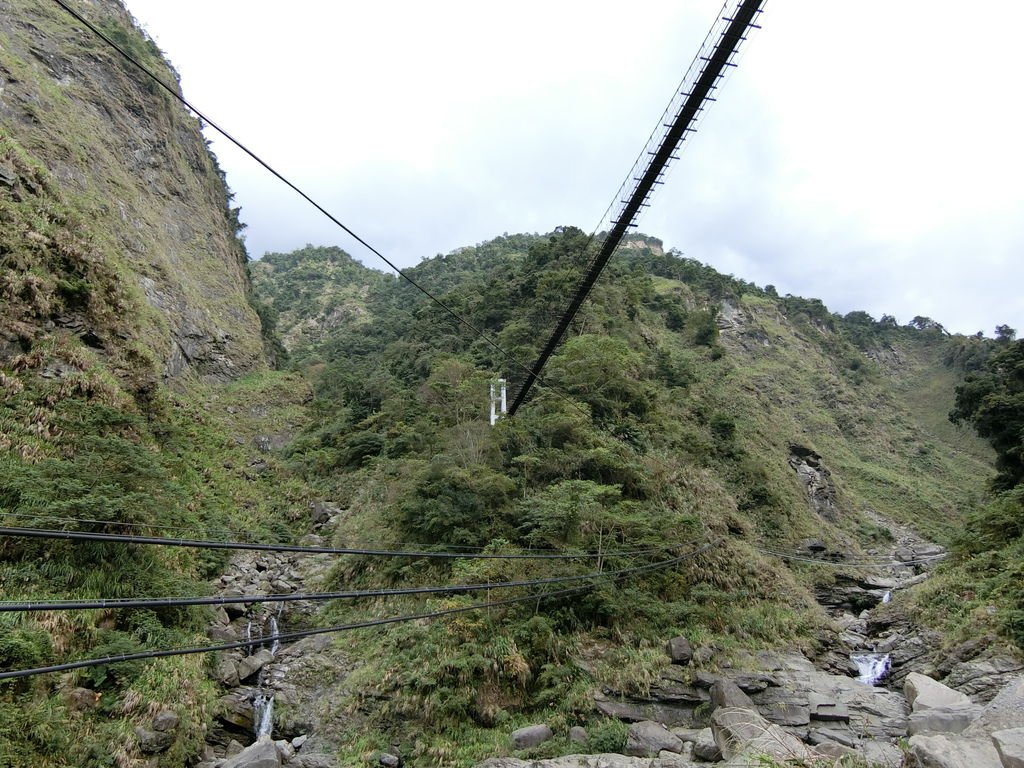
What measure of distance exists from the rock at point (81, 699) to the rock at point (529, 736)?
25.4ft

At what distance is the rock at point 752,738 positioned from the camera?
636 cm

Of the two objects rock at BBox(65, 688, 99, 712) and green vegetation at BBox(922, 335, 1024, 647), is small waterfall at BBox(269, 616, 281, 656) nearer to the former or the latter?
rock at BBox(65, 688, 99, 712)

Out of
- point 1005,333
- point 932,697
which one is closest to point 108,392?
point 932,697

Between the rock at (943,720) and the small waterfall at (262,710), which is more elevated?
the rock at (943,720)

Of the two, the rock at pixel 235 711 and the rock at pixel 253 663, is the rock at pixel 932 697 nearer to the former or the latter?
the rock at pixel 235 711

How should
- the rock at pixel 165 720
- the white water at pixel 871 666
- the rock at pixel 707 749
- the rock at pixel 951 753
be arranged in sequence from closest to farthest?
1. the rock at pixel 951 753
2. the rock at pixel 165 720
3. the rock at pixel 707 749
4. the white water at pixel 871 666

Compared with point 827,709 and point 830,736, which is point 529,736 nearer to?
point 830,736

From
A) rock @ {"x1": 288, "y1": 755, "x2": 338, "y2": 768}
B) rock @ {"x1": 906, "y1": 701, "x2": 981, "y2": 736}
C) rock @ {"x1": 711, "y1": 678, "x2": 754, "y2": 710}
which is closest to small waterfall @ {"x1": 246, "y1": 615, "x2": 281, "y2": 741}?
rock @ {"x1": 288, "y1": 755, "x2": 338, "y2": 768}

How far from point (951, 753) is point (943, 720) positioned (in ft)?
9.74

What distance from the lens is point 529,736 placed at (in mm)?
10938

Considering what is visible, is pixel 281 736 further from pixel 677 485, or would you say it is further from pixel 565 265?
pixel 565 265

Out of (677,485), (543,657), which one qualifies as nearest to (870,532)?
(677,485)

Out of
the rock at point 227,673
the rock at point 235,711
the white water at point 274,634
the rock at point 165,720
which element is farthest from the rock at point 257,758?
the white water at point 274,634

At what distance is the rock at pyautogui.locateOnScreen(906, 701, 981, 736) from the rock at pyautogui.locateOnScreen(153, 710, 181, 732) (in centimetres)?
1216
